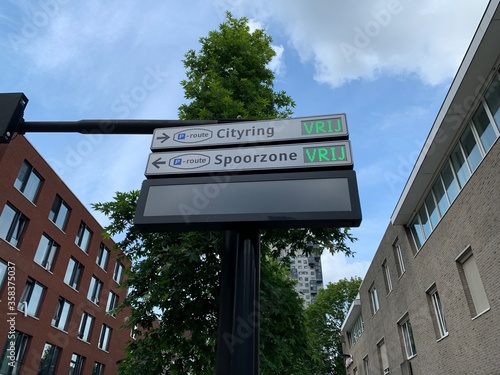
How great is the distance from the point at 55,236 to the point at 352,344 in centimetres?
2696

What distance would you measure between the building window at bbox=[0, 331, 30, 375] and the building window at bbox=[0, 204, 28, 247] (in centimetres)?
518

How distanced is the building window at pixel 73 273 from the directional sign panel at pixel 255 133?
27.3m

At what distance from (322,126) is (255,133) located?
554 millimetres

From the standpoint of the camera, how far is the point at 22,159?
2192 cm

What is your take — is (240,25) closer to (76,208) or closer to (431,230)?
(431,230)

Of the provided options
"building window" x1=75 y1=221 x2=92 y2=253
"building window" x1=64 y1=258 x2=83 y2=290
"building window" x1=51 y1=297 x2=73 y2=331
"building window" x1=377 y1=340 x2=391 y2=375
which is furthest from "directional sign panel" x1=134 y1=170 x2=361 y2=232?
"building window" x1=75 y1=221 x2=92 y2=253

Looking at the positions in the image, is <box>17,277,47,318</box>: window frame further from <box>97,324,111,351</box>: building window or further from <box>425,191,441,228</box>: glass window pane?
<box>425,191,441,228</box>: glass window pane

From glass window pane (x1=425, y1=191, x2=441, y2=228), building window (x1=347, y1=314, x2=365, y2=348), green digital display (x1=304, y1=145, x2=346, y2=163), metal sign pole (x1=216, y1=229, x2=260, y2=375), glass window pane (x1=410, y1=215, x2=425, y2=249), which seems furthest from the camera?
building window (x1=347, y1=314, x2=365, y2=348)

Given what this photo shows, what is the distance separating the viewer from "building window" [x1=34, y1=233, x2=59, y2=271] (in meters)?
23.6

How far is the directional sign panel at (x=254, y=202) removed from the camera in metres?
2.63

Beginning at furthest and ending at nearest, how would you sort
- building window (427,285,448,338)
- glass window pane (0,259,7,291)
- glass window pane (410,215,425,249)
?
1. glass window pane (0,259,7,291)
2. glass window pane (410,215,425,249)
3. building window (427,285,448,338)

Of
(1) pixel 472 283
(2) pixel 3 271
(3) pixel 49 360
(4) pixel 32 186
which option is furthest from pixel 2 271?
(1) pixel 472 283

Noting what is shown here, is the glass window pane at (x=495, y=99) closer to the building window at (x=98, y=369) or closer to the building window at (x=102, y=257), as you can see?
the building window at (x=102, y=257)

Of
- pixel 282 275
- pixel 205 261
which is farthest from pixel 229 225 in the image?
pixel 282 275
